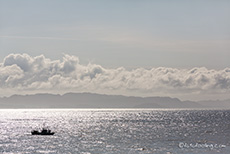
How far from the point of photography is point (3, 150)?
97.9 metres

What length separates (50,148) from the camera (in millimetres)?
102312

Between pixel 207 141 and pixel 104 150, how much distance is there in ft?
121

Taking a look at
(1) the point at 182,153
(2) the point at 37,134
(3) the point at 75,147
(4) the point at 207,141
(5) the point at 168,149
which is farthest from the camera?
(2) the point at 37,134

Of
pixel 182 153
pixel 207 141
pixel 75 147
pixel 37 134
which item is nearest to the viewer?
pixel 182 153

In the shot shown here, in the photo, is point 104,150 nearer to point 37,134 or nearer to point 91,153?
point 91,153

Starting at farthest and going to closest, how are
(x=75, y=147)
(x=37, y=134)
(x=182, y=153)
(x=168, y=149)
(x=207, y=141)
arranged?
(x=37, y=134) < (x=207, y=141) < (x=75, y=147) < (x=168, y=149) < (x=182, y=153)

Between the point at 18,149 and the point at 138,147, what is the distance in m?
32.0

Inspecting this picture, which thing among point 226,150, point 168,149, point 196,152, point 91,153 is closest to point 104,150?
point 91,153

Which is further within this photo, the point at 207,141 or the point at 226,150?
the point at 207,141

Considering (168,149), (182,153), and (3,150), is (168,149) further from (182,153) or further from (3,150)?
(3,150)

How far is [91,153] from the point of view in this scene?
90.6 metres

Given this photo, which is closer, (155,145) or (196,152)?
(196,152)

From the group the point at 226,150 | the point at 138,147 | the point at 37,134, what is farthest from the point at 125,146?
the point at 37,134

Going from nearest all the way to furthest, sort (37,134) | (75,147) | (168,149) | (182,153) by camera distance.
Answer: (182,153) < (168,149) < (75,147) < (37,134)
